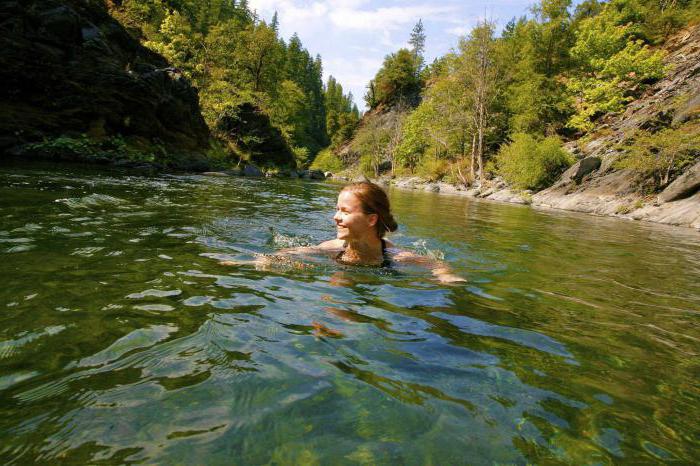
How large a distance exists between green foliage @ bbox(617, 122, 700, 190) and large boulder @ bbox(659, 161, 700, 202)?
1.80m

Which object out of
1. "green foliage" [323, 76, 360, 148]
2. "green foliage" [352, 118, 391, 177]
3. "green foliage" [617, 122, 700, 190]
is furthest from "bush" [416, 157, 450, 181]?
"green foliage" [323, 76, 360, 148]

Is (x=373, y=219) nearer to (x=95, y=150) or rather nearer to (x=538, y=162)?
(x=95, y=150)

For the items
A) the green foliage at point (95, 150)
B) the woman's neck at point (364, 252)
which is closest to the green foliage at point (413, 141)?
the green foliage at point (95, 150)

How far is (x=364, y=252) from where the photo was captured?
4762mm

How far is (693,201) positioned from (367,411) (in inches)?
667

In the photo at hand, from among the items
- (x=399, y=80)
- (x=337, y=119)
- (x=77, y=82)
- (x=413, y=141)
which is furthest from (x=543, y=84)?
(x=337, y=119)

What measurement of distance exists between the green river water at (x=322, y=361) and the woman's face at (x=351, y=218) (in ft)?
1.43

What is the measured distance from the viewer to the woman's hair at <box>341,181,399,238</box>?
455cm

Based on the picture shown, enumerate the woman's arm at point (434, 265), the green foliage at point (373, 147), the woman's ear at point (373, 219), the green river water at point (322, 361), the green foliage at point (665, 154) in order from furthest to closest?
the green foliage at point (373, 147)
the green foliage at point (665, 154)
the woman's ear at point (373, 219)
the woman's arm at point (434, 265)
the green river water at point (322, 361)

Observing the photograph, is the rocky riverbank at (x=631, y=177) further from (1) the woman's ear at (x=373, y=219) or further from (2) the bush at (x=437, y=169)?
(1) the woman's ear at (x=373, y=219)

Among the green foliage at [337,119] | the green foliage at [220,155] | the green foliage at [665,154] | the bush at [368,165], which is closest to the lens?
the green foliage at [665,154]

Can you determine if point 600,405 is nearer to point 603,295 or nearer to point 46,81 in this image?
point 603,295

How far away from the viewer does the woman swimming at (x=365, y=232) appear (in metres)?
4.51

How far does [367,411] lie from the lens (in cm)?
169
